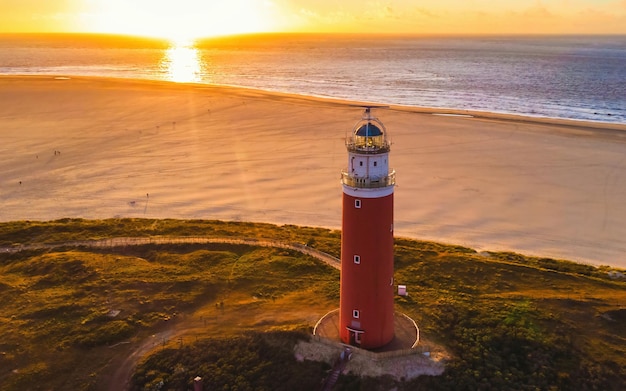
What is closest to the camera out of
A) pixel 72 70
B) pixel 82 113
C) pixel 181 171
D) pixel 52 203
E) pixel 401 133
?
pixel 52 203

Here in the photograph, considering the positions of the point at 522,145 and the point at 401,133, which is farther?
the point at 401,133

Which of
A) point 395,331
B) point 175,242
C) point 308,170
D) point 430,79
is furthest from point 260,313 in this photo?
point 430,79

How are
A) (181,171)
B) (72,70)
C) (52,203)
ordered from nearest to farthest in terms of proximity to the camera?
(52,203)
(181,171)
(72,70)

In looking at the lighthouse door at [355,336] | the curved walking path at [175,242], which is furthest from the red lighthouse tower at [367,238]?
the curved walking path at [175,242]

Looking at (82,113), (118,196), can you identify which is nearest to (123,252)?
(118,196)

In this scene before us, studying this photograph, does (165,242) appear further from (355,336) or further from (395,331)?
(395,331)

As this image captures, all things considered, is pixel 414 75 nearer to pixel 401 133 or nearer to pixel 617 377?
pixel 401 133
